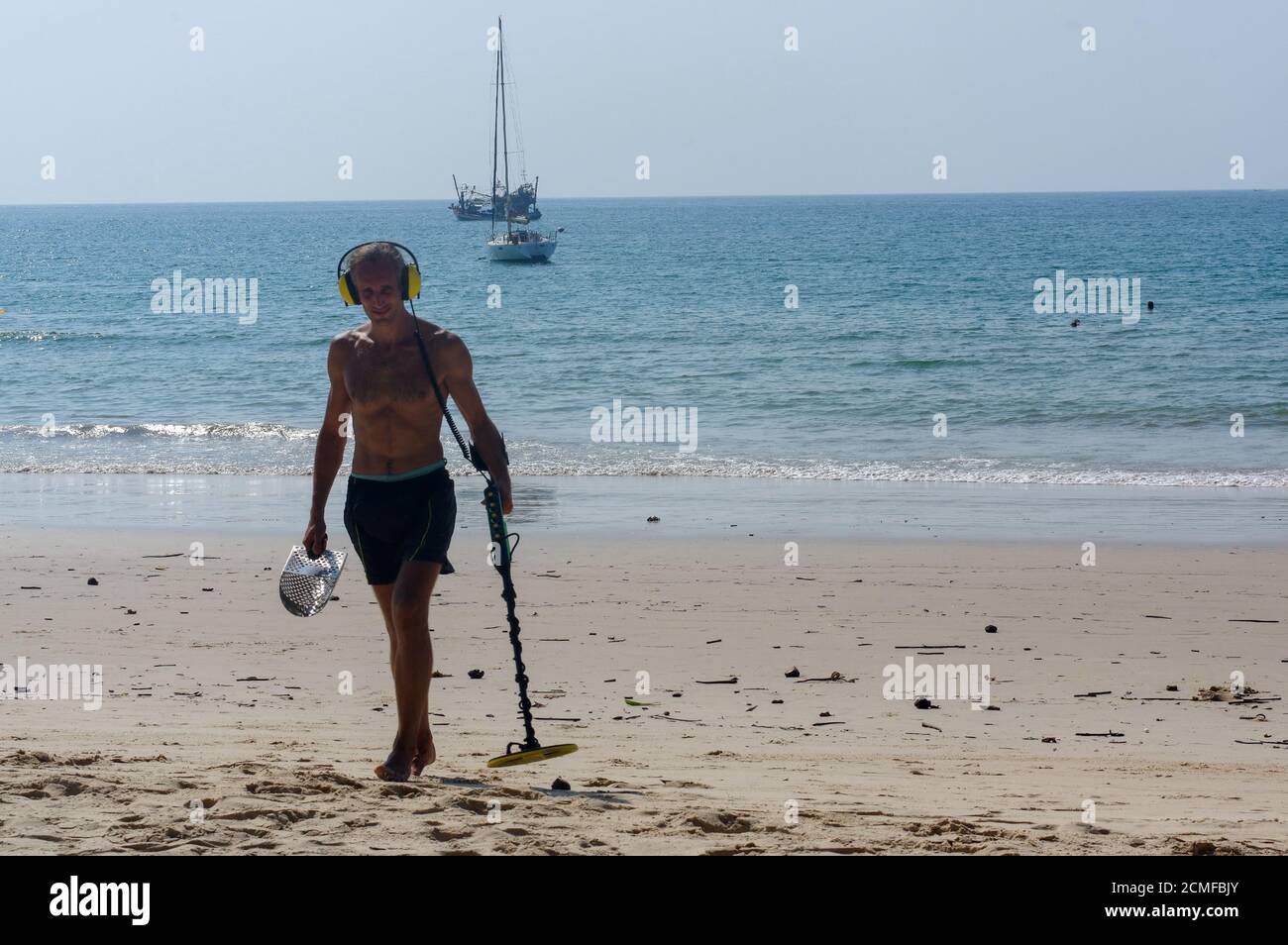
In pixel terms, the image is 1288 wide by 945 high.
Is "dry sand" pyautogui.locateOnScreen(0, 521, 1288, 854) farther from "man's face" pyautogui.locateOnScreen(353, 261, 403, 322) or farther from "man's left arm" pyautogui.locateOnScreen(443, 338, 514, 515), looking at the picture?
"man's face" pyautogui.locateOnScreen(353, 261, 403, 322)

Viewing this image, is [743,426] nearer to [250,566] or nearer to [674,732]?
[250,566]

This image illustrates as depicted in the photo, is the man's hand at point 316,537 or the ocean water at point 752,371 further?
the ocean water at point 752,371

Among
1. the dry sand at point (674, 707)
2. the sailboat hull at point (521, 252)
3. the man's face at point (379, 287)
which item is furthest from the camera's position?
the sailboat hull at point (521, 252)

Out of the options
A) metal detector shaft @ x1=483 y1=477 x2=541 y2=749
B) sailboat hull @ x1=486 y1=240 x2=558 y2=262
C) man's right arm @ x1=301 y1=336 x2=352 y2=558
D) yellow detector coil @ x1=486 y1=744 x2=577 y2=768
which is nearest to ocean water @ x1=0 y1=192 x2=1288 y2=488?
sailboat hull @ x1=486 y1=240 x2=558 y2=262

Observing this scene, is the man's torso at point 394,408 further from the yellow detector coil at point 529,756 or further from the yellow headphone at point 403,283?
the yellow detector coil at point 529,756

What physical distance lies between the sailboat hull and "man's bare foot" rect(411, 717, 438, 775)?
2484 inches

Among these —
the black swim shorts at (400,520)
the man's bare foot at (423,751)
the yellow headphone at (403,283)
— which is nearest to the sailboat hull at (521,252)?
the yellow headphone at (403,283)

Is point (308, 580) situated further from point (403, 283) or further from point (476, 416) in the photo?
point (403, 283)

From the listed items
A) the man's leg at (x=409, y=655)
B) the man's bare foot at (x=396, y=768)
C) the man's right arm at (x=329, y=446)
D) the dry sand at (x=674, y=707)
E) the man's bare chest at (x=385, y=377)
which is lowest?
the dry sand at (x=674, y=707)

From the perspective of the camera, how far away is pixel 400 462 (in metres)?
4.68

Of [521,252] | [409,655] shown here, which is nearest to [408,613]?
[409,655]

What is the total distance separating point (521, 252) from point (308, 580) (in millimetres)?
62808

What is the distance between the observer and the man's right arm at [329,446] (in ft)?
15.7
